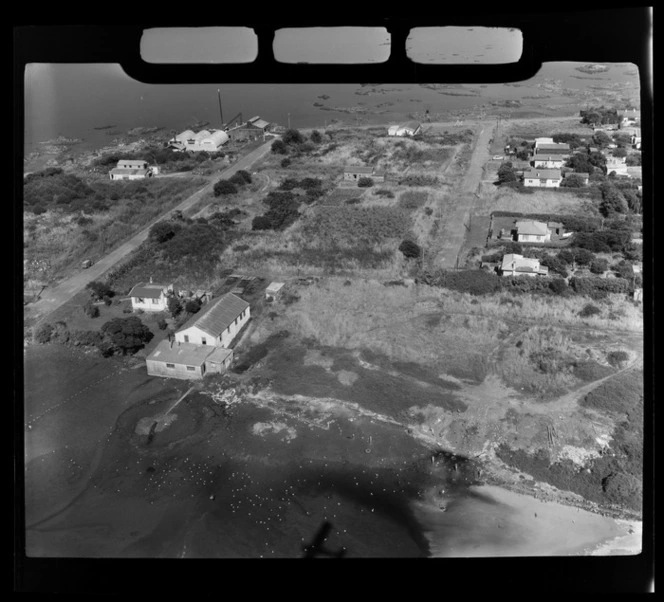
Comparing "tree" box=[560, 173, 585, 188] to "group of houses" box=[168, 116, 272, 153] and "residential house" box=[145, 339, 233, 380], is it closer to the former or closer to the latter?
"group of houses" box=[168, 116, 272, 153]

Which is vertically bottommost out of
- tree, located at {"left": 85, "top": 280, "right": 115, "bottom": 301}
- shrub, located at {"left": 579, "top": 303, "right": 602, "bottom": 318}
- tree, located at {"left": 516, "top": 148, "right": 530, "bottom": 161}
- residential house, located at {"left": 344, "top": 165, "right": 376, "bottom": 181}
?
shrub, located at {"left": 579, "top": 303, "right": 602, "bottom": 318}

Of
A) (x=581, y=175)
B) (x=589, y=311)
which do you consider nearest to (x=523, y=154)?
(x=581, y=175)

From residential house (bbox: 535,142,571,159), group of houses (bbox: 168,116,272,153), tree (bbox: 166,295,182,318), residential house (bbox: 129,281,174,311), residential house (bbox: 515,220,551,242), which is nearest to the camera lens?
group of houses (bbox: 168,116,272,153)

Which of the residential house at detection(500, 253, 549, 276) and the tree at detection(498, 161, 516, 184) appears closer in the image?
the residential house at detection(500, 253, 549, 276)

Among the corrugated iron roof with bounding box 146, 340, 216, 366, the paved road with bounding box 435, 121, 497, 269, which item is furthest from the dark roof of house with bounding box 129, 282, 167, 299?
the paved road with bounding box 435, 121, 497, 269

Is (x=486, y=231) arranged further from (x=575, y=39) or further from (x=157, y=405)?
(x=575, y=39)
